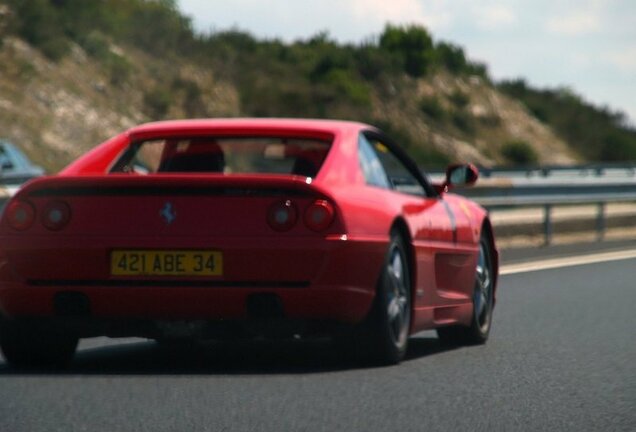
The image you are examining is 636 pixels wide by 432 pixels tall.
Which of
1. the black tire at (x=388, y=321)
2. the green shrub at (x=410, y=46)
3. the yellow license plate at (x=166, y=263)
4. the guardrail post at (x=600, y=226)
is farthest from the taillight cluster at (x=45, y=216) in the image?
the green shrub at (x=410, y=46)

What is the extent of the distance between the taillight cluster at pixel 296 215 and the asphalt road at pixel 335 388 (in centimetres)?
71

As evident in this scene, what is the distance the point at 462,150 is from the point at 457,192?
47.5 m

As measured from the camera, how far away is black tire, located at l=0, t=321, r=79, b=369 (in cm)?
905

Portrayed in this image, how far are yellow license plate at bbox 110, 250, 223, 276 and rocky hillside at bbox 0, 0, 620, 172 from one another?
107 ft

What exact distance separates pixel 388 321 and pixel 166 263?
1140 millimetres

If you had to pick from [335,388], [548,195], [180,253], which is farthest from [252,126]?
[548,195]

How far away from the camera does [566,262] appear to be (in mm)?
18844

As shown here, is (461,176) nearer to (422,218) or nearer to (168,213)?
(422,218)

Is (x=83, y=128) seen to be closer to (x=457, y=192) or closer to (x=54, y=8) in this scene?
(x=54, y=8)

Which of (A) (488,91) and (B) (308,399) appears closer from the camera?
(B) (308,399)

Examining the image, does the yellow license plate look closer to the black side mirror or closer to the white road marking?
the black side mirror

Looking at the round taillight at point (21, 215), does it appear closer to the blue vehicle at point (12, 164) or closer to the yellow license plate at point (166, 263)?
the yellow license plate at point (166, 263)

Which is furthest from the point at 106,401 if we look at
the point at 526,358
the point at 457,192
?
the point at 457,192

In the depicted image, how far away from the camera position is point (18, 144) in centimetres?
4100
